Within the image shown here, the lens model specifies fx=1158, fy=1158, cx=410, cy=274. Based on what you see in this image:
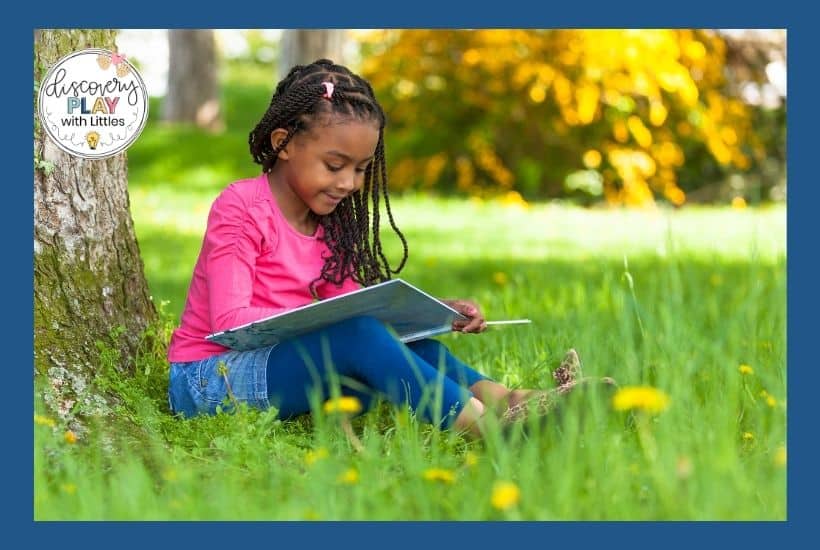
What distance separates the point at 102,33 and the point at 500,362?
5.85 feet

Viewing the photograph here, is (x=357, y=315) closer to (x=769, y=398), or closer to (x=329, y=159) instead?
(x=329, y=159)

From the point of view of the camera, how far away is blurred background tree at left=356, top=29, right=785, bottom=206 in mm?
8992

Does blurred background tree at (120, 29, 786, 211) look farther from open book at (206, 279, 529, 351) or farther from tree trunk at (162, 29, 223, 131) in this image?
open book at (206, 279, 529, 351)

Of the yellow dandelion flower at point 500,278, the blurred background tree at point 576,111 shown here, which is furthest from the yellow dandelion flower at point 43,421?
the blurred background tree at point 576,111

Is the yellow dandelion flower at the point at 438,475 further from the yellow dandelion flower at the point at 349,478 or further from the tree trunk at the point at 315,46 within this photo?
the tree trunk at the point at 315,46

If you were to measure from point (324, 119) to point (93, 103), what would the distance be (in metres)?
0.70

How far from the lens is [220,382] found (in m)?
3.52

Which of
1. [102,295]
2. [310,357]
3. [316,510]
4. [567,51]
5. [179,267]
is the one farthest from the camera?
[567,51]

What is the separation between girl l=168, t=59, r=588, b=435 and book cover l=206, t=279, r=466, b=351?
0.16ft

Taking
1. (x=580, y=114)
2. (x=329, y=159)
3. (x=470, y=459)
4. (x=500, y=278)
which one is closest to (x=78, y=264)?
(x=329, y=159)

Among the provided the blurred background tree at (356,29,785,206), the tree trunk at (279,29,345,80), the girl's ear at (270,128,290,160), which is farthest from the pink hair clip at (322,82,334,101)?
the tree trunk at (279,29,345,80)

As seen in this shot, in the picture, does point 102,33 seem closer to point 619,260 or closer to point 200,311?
point 200,311

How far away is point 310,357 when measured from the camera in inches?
134

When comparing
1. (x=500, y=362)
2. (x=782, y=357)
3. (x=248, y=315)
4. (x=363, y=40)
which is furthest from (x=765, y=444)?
(x=363, y=40)
